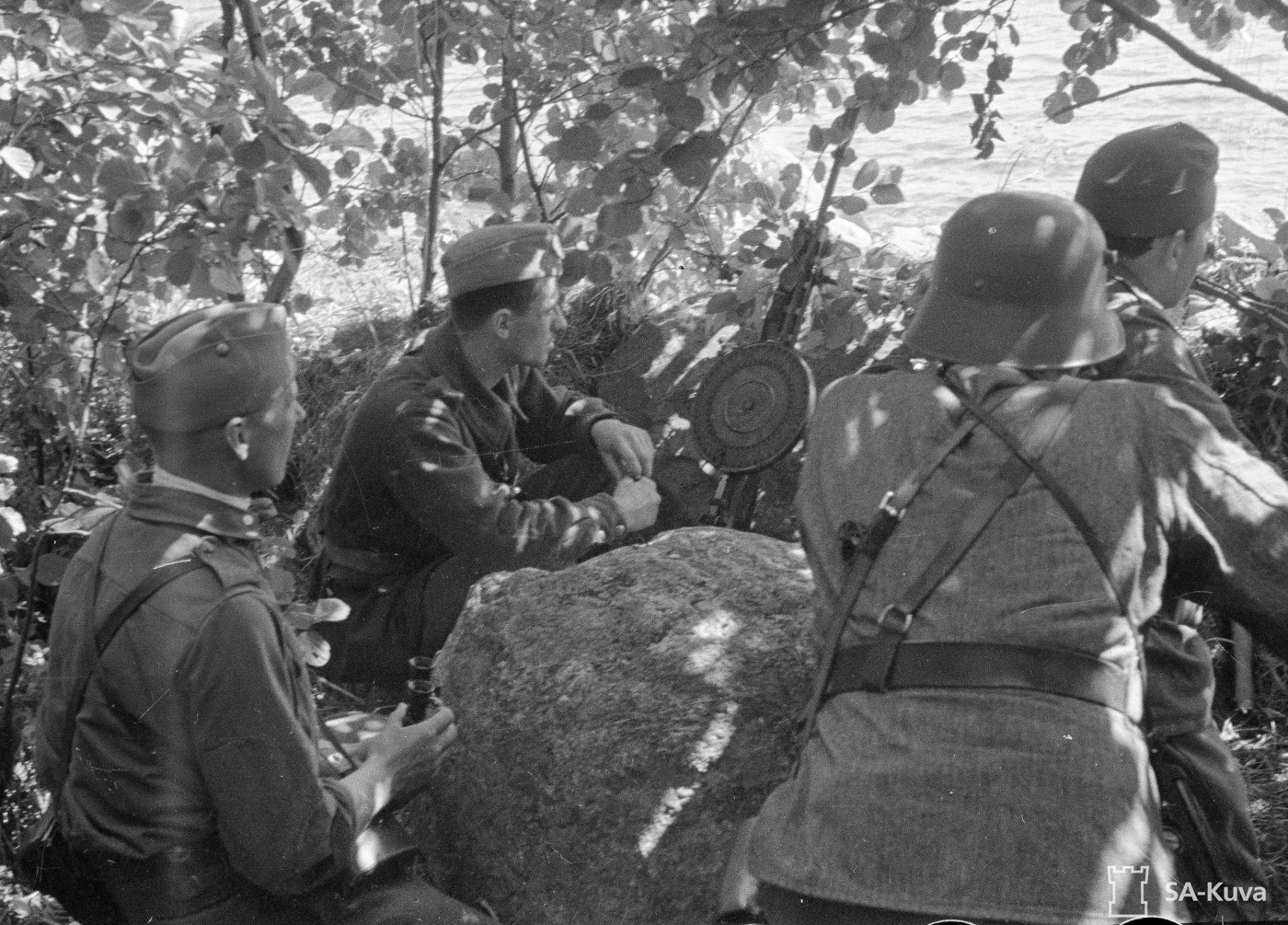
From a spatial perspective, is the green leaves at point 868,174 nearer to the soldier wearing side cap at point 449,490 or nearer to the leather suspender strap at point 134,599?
the soldier wearing side cap at point 449,490

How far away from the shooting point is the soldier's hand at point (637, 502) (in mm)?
4445

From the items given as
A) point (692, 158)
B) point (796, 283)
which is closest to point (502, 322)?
point (692, 158)

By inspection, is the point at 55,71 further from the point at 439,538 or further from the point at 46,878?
the point at 46,878

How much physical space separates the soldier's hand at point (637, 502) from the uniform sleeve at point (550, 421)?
26 cm

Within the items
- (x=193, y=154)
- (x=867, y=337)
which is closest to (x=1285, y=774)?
(x=867, y=337)

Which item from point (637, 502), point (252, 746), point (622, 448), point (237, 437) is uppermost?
point (237, 437)

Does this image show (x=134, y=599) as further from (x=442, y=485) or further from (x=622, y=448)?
(x=622, y=448)

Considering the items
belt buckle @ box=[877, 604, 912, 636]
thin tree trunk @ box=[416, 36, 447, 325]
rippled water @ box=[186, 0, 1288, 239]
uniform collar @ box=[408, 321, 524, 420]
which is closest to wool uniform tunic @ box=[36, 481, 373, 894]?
belt buckle @ box=[877, 604, 912, 636]

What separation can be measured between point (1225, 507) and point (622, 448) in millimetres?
2639

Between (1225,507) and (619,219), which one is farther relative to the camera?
(619,219)

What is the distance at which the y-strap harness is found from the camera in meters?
2.13

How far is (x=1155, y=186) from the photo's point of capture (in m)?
3.12

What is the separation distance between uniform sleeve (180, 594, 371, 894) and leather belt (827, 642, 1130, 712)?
1.05 metres

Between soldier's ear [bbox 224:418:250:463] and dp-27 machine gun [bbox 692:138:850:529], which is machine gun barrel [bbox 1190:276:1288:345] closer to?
dp-27 machine gun [bbox 692:138:850:529]
